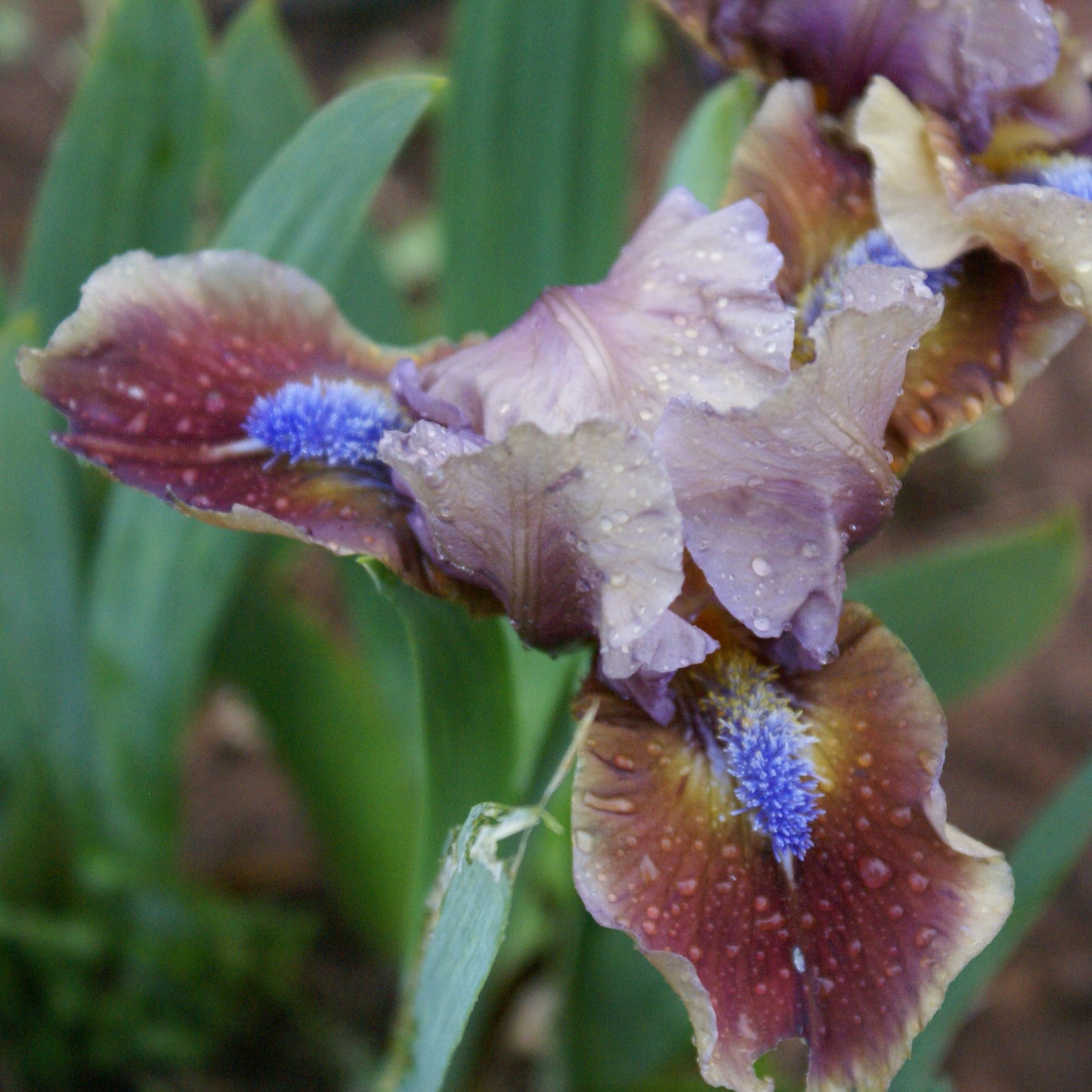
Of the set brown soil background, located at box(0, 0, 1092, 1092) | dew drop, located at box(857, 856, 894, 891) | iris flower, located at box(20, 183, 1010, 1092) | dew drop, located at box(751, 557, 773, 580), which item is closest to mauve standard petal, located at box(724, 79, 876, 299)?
iris flower, located at box(20, 183, 1010, 1092)

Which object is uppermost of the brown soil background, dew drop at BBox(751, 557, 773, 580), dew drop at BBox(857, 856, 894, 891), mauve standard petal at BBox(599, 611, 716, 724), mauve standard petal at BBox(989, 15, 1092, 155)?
mauve standard petal at BBox(989, 15, 1092, 155)

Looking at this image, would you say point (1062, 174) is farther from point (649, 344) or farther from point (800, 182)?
point (649, 344)

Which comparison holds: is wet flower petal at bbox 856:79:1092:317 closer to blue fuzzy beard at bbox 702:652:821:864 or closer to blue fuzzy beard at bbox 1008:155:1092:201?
blue fuzzy beard at bbox 1008:155:1092:201

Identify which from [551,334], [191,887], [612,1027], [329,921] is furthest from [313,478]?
[329,921]

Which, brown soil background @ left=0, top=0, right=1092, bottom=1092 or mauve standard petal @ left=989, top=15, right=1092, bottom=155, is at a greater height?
mauve standard petal @ left=989, top=15, right=1092, bottom=155

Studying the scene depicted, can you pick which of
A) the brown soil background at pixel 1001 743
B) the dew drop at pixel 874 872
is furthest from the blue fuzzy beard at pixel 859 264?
the brown soil background at pixel 1001 743

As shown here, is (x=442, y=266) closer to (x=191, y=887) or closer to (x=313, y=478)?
(x=313, y=478)

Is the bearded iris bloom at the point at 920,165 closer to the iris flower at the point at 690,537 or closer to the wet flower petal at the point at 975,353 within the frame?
the wet flower petal at the point at 975,353
